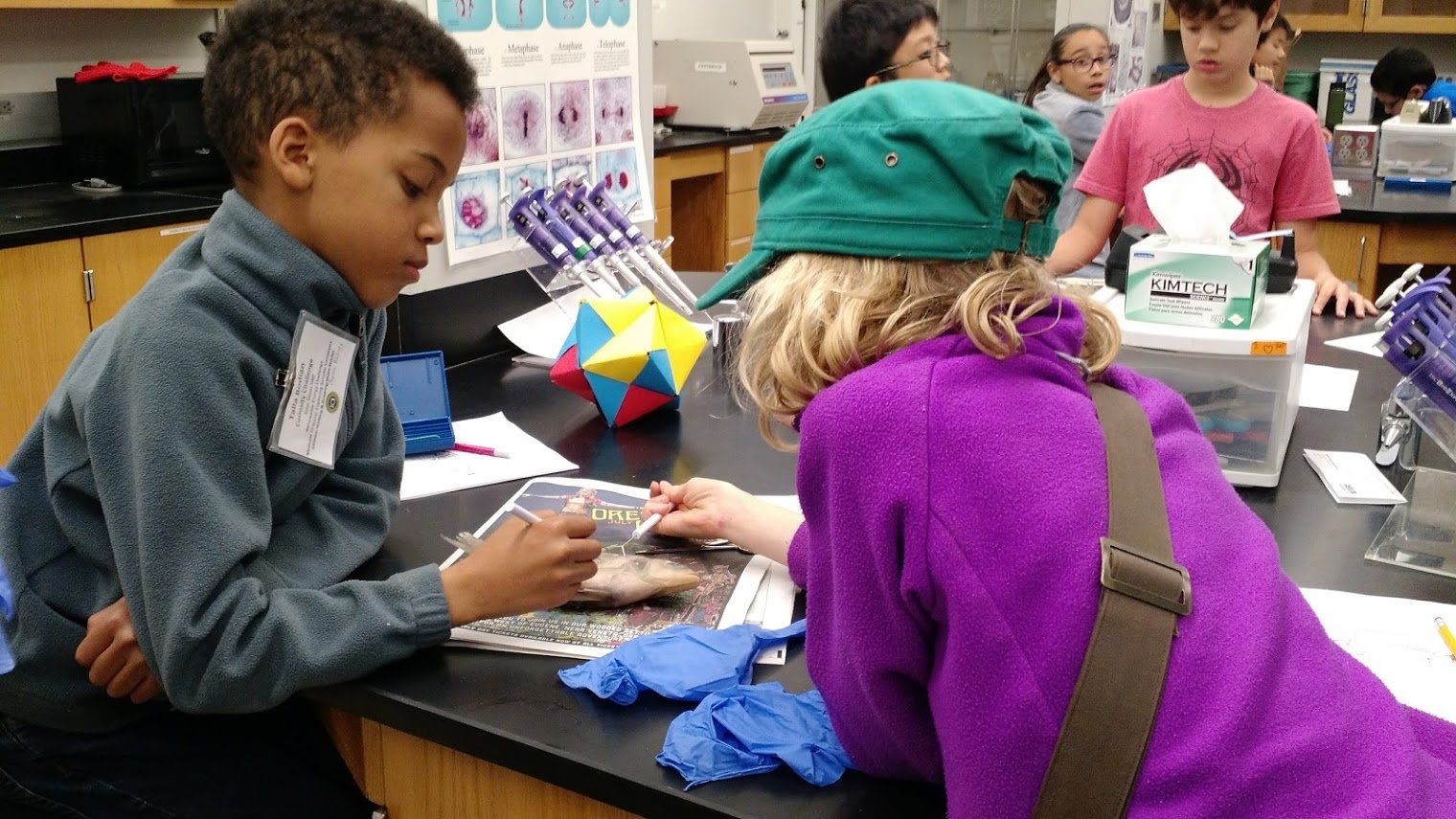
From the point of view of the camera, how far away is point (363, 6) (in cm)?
111

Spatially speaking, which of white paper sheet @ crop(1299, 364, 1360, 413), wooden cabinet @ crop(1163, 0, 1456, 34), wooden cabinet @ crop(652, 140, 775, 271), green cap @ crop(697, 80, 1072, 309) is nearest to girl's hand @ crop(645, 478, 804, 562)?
green cap @ crop(697, 80, 1072, 309)

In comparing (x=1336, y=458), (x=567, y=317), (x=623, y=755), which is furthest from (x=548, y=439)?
(x=1336, y=458)

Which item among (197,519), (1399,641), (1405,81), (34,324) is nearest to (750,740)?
(197,519)

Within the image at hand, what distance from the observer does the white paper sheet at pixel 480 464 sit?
140 cm

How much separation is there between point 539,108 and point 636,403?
2.01 feet

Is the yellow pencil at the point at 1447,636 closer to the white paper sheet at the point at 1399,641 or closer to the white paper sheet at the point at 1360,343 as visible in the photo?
the white paper sheet at the point at 1399,641

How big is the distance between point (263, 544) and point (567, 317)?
1.06 meters

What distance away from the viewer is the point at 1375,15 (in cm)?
605

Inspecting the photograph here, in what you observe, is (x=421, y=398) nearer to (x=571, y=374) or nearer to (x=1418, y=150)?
(x=571, y=374)

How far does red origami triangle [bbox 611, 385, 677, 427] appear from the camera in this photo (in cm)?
159

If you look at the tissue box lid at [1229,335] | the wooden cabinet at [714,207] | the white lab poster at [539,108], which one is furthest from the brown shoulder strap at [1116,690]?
the wooden cabinet at [714,207]

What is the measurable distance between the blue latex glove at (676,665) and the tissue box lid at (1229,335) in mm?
565

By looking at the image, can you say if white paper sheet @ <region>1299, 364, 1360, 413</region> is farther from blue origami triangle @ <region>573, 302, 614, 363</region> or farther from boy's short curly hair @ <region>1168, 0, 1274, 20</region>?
blue origami triangle @ <region>573, 302, 614, 363</region>

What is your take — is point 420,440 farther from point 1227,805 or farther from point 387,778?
point 1227,805
